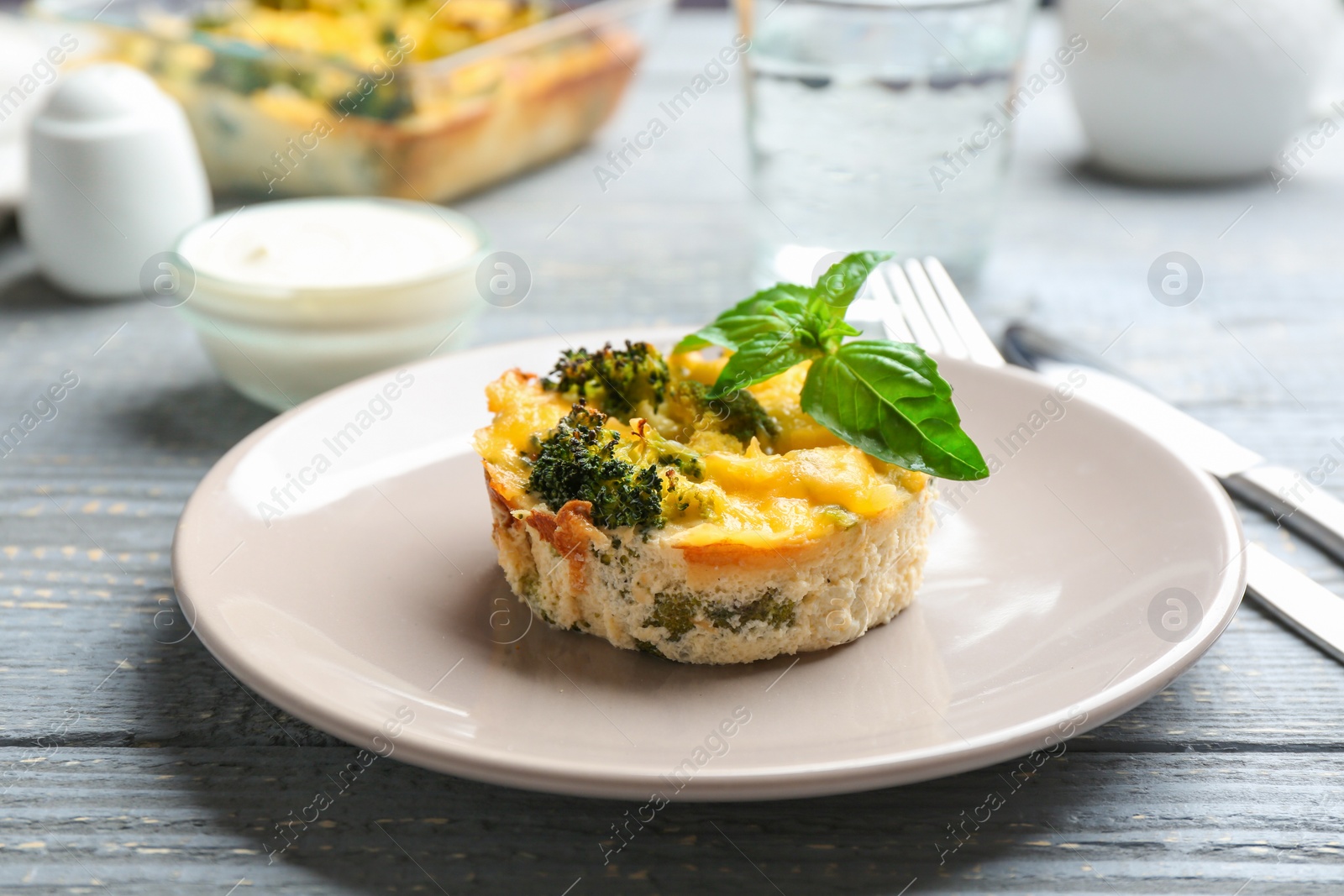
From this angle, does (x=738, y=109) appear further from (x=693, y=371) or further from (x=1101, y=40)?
(x=693, y=371)

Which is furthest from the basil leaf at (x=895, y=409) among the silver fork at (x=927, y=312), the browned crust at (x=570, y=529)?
the silver fork at (x=927, y=312)

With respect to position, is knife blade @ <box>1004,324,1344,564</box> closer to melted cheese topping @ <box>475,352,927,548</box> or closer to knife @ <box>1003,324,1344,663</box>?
knife @ <box>1003,324,1344,663</box>

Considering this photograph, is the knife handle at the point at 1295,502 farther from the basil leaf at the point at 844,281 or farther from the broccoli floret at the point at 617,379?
the broccoli floret at the point at 617,379

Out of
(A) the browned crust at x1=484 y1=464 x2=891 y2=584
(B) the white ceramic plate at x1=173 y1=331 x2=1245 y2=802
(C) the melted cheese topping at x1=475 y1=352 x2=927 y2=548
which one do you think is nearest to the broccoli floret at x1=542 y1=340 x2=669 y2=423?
(C) the melted cheese topping at x1=475 y1=352 x2=927 y2=548

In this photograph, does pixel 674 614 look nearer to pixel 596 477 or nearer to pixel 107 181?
pixel 596 477

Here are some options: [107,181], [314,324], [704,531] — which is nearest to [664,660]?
[704,531]
